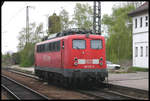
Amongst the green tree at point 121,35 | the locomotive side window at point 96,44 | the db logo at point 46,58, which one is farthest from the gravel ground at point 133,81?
the green tree at point 121,35

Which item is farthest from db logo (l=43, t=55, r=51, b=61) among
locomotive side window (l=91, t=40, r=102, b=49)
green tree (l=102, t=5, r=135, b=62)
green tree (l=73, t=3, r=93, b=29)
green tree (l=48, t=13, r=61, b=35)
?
green tree (l=102, t=5, r=135, b=62)

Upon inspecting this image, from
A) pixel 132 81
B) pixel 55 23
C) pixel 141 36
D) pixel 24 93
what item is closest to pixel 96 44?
pixel 132 81

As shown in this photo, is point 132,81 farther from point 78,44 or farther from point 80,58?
point 78,44

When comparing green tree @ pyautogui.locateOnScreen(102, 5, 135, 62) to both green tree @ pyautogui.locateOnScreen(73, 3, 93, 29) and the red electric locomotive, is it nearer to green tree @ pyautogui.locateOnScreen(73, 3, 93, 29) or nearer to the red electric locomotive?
green tree @ pyautogui.locateOnScreen(73, 3, 93, 29)

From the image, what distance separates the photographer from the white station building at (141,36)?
120 ft

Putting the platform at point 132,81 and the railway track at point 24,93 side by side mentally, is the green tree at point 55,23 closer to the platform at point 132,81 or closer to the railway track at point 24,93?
the platform at point 132,81

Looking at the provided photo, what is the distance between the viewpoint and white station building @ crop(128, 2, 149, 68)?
36.6 metres

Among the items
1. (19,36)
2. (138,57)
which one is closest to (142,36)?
(138,57)

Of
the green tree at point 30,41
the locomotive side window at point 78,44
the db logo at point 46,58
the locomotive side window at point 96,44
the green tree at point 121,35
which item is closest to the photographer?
the locomotive side window at point 78,44

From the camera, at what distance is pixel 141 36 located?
124ft

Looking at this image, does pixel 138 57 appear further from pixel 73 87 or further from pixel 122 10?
pixel 73 87

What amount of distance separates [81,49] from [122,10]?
37.9 metres

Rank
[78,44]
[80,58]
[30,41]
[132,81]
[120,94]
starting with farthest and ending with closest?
[30,41]
[132,81]
[78,44]
[80,58]
[120,94]

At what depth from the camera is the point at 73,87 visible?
18.8 meters
